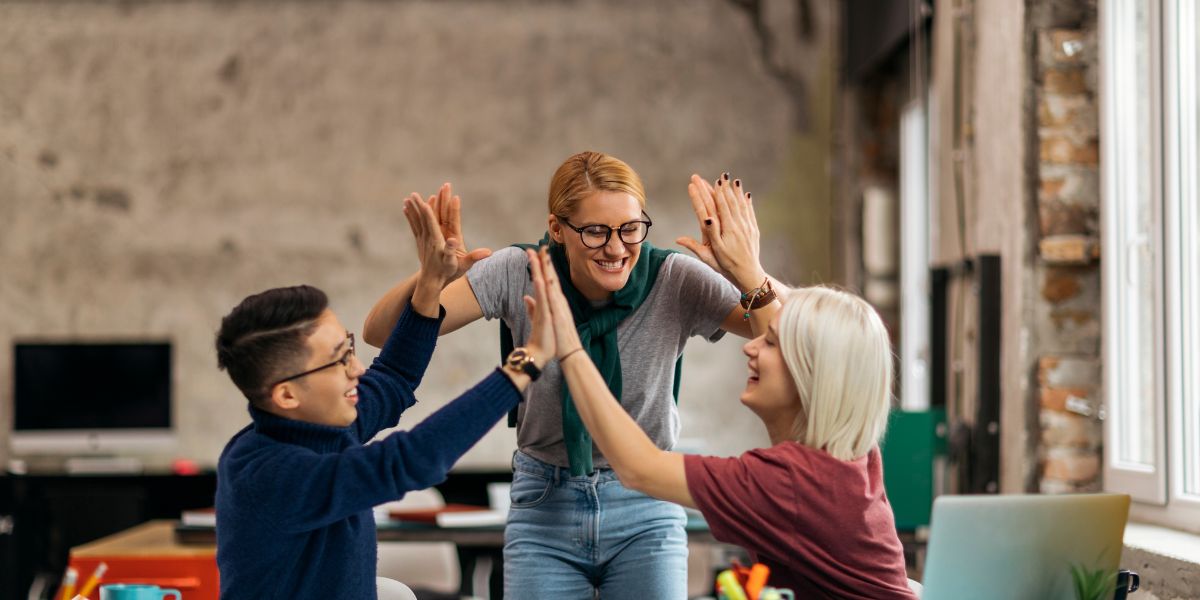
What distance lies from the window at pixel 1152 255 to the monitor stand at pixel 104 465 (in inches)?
175

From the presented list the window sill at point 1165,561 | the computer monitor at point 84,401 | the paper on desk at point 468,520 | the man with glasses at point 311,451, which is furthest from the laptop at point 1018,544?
the computer monitor at point 84,401

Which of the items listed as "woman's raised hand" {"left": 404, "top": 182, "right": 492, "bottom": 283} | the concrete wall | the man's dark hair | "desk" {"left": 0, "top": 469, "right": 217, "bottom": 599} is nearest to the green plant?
"woman's raised hand" {"left": 404, "top": 182, "right": 492, "bottom": 283}

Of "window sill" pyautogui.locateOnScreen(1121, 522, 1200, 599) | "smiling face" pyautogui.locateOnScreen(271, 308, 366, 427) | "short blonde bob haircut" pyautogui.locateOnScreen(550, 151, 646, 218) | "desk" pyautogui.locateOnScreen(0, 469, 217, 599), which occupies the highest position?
"short blonde bob haircut" pyautogui.locateOnScreen(550, 151, 646, 218)

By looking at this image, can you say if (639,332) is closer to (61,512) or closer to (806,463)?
(806,463)

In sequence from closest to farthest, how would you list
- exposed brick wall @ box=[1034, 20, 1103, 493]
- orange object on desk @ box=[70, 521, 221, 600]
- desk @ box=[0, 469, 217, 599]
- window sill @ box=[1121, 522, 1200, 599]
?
window sill @ box=[1121, 522, 1200, 599], orange object on desk @ box=[70, 521, 221, 600], exposed brick wall @ box=[1034, 20, 1103, 493], desk @ box=[0, 469, 217, 599]

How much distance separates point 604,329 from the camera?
6.48ft

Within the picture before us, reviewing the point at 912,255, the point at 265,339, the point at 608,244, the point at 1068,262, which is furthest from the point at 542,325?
the point at 912,255

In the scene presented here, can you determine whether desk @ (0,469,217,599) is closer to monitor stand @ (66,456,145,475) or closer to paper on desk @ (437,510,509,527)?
monitor stand @ (66,456,145,475)

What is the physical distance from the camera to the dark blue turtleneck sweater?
1.62 m

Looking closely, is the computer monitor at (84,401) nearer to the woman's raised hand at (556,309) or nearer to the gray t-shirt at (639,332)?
the gray t-shirt at (639,332)

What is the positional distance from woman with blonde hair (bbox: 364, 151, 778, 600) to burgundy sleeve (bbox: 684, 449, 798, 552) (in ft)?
1.22

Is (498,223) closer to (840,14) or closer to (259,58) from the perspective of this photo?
(259,58)

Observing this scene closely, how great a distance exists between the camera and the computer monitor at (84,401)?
5.80m

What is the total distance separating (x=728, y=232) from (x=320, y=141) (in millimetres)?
4509
